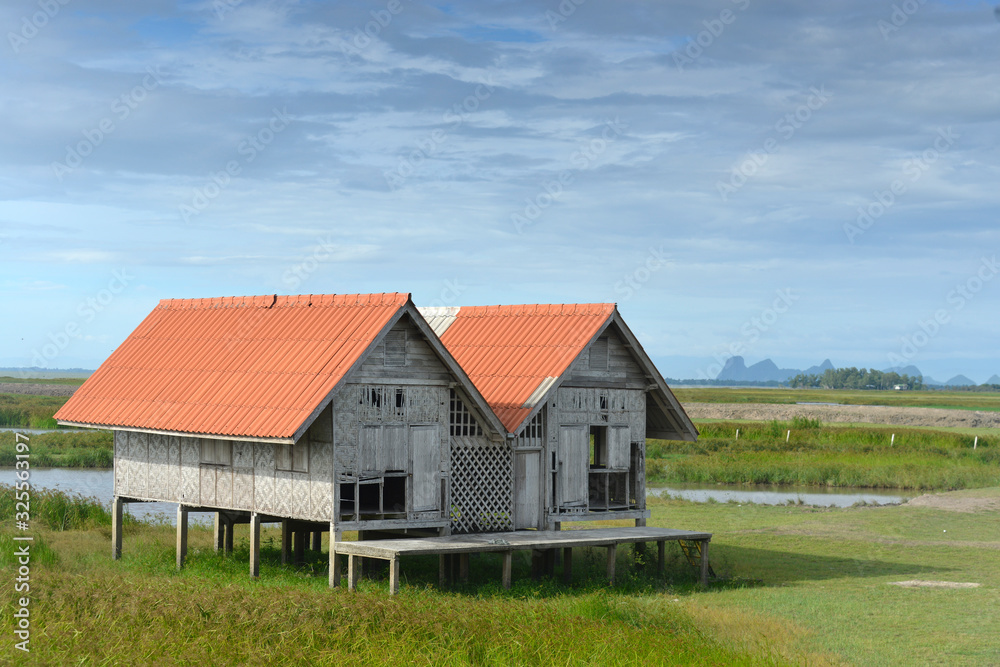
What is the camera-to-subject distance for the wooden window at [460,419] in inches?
744

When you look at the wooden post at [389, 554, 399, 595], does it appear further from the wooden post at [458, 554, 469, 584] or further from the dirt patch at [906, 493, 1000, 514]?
the dirt patch at [906, 493, 1000, 514]

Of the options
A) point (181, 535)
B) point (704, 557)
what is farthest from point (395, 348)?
point (704, 557)

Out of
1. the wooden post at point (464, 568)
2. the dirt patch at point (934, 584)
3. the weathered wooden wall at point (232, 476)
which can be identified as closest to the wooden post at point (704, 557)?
the dirt patch at point (934, 584)

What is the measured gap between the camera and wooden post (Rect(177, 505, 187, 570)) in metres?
19.8

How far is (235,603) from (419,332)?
19.5 ft

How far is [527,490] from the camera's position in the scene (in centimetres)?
1994

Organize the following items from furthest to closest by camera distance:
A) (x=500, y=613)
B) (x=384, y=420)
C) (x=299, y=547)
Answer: (x=299, y=547)
(x=384, y=420)
(x=500, y=613)

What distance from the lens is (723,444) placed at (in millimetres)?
48969

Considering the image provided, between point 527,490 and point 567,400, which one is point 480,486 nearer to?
point 527,490

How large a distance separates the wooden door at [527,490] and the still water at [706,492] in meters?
14.8

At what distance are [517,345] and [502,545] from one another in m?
4.82

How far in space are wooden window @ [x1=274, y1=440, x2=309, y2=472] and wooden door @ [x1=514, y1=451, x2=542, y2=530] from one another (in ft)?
13.5

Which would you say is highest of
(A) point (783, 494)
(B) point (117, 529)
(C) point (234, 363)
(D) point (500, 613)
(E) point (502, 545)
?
(C) point (234, 363)

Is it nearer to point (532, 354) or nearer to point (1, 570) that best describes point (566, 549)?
point (532, 354)
